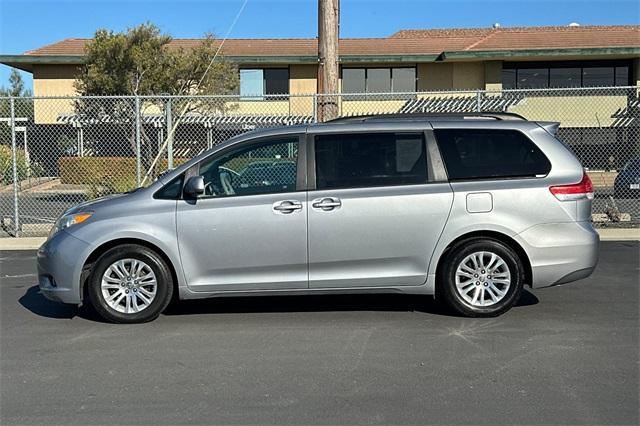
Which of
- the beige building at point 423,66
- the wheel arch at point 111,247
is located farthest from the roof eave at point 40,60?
the wheel arch at point 111,247

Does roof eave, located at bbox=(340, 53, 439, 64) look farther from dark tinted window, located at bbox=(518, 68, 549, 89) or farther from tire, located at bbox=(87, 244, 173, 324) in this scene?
tire, located at bbox=(87, 244, 173, 324)

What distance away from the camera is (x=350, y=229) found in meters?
6.12

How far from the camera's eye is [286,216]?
612 cm

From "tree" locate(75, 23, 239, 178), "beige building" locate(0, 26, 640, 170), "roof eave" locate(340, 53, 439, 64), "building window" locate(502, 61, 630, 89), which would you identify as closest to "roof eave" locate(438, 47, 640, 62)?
"beige building" locate(0, 26, 640, 170)

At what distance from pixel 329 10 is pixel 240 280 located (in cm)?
689

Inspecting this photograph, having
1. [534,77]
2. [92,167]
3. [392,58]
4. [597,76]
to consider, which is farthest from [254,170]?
[597,76]

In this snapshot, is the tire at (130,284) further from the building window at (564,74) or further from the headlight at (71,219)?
the building window at (564,74)

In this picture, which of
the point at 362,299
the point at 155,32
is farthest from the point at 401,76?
the point at 362,299

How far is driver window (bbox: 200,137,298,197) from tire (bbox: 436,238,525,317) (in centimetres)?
164

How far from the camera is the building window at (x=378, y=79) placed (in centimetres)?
2959

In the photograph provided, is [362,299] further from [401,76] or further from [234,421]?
[401,76]

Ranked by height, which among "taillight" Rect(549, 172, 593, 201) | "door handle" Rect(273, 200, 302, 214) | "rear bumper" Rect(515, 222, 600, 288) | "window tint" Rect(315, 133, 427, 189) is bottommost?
"rear bumper" Rect(515, 222, 600, 288)

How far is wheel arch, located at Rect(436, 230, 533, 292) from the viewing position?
6.22m

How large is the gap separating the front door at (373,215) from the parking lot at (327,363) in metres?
0.47
